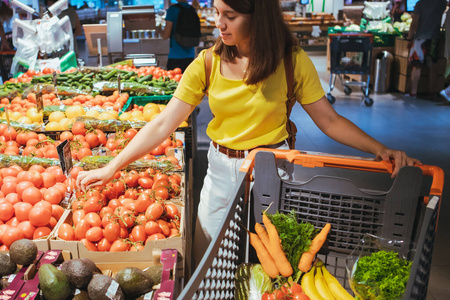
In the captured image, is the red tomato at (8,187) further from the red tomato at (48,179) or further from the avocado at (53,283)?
the avocado at (53,283)

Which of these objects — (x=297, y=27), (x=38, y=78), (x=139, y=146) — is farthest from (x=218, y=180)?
(x=297, y=27)

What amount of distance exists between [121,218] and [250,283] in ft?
2.93

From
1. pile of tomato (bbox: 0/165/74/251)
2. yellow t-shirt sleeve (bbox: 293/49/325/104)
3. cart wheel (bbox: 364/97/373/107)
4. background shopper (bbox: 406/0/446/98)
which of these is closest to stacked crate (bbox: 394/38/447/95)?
background shopper (bbox: 406/0/446/98)

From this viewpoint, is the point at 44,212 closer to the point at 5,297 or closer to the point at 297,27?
the point at 5,297

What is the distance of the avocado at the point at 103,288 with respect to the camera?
5.64 feet

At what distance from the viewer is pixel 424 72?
869 cm

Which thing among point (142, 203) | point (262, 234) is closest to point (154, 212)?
point (142, 203)

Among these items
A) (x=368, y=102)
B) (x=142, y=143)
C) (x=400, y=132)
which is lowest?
(x=400, y=132)

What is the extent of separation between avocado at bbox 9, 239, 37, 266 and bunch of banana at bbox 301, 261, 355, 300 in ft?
3.70

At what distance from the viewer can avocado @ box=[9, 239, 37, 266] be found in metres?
1.85

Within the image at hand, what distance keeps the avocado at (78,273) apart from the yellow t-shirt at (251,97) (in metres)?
0.80

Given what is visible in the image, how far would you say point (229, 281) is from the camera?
1.46m

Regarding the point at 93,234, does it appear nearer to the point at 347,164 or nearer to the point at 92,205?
the point at 92,205

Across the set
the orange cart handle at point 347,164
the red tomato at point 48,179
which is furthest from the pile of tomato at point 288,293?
the red tomato at point 48,179
